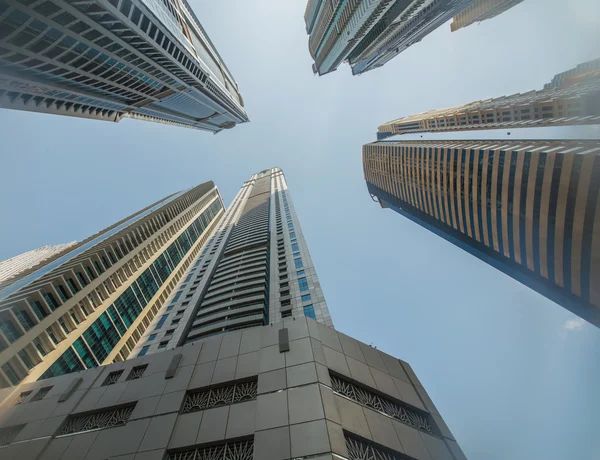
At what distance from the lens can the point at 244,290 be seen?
44.4m

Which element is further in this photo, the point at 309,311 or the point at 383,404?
the point at 309,311

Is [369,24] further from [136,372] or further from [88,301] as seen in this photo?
[136,372]

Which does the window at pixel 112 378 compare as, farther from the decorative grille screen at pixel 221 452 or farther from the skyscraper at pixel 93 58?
the skyscraper at pixel 93 58

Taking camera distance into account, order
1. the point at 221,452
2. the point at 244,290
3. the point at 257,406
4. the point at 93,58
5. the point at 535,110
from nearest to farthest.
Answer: the point at 221,452
the point at 257,406
the point at 244,290
the point at 93,58
the point at 535,110

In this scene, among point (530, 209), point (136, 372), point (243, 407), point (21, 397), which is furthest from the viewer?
point (530, 209)

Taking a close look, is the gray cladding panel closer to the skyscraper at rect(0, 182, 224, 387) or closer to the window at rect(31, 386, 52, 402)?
the window at rect(31, 386, 52, 402)

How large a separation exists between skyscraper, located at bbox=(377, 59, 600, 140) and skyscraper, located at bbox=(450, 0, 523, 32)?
39.4 metres

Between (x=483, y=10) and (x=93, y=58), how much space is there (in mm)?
169941

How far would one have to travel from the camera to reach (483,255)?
2347 inches

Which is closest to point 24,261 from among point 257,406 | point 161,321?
point 161,321

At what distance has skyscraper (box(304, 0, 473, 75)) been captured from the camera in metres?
91.2

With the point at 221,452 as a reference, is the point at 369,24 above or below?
above

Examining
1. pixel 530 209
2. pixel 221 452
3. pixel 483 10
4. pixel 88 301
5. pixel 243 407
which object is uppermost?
pixel 483 10

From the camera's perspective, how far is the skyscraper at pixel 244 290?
37812 millimetres
